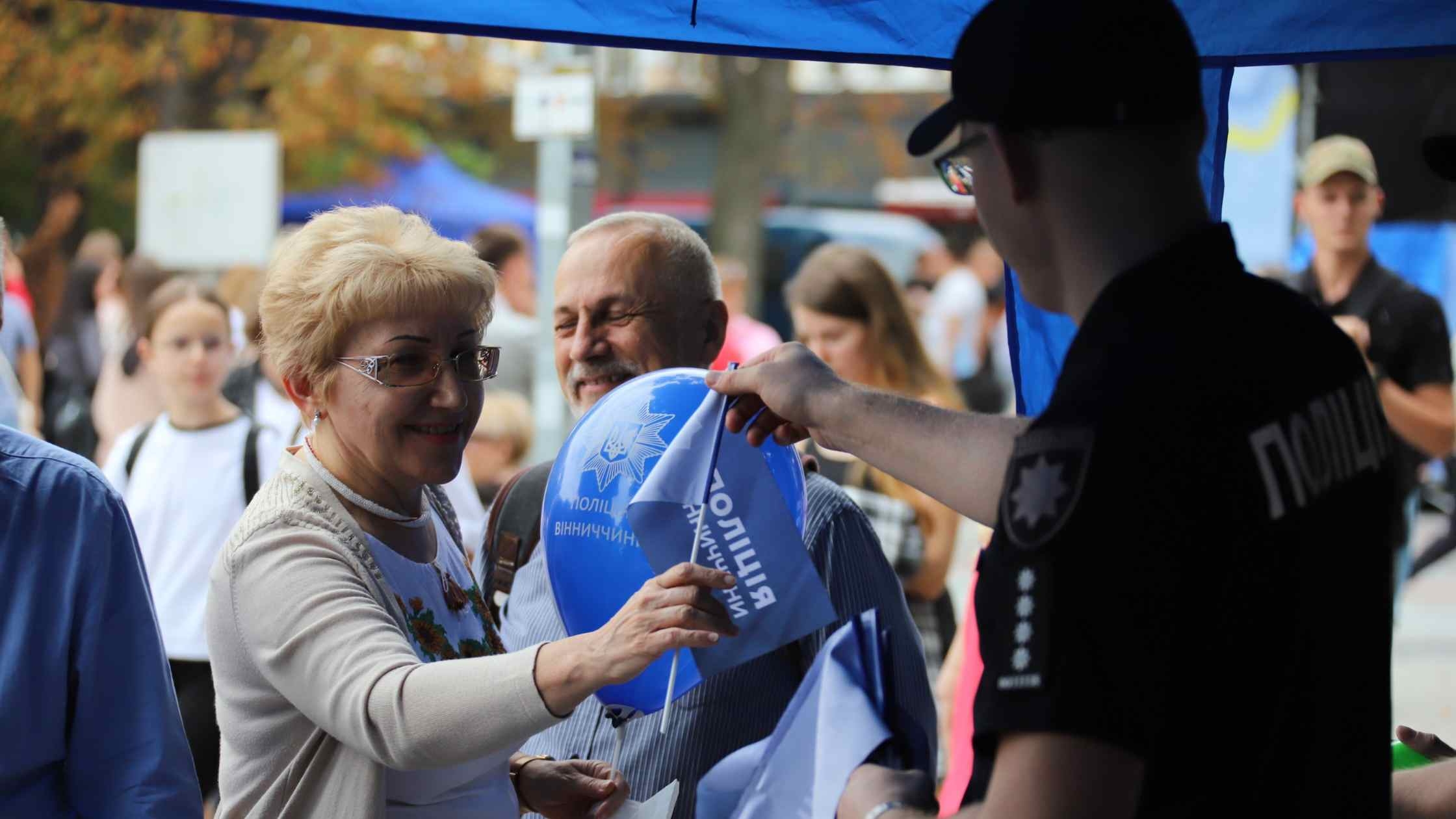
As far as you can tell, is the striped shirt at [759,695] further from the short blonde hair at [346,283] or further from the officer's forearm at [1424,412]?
the officer's forearm at [1424,412]

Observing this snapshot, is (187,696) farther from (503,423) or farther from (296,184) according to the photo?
(296,184)

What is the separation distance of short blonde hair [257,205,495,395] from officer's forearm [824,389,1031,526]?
31.2 inches

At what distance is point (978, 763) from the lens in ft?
5.11

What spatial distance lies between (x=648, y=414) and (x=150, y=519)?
3152 mm

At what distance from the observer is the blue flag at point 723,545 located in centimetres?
231

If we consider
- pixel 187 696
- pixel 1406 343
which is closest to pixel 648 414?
pixel 187 696

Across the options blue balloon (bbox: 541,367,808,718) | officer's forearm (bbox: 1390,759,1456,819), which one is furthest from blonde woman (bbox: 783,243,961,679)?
officer's forearm (bbox: 1390,759,1456,819)

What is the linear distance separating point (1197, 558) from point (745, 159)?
18946 mm

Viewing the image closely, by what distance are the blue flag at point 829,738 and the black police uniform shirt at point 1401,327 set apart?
4527mm

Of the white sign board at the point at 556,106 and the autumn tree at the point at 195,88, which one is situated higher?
the autumn tree at the point at 195,88

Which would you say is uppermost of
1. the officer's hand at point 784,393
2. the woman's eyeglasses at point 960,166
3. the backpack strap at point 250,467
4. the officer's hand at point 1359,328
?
the officer's hand at point 1359,328

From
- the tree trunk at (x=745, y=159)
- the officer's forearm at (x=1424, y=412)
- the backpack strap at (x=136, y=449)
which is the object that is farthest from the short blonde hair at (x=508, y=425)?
the tree trunk at (x=745, y=159)

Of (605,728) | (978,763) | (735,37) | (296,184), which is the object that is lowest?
(605,728)

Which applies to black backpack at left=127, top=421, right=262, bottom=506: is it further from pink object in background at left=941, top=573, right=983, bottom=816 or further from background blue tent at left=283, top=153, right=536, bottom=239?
background blue tent at left=283, top=153, right=536, bottom=239
